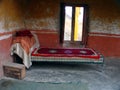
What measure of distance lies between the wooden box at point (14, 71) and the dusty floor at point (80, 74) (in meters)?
0.20

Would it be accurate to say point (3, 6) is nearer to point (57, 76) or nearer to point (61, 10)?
point (57, 76)

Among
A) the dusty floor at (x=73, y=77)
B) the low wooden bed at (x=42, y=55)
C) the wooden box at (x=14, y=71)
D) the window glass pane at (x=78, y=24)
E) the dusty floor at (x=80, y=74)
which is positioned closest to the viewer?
the dusty floor at (x=73, y=77)

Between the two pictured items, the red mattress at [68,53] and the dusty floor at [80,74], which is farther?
the red mattress at [68,53]

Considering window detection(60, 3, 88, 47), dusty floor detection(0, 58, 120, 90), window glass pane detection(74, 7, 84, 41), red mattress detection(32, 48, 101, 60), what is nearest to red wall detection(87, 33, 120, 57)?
window detection(60, 3, 88, 47)

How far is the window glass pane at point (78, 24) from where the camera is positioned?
802 cm

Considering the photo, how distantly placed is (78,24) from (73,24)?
0.28 m

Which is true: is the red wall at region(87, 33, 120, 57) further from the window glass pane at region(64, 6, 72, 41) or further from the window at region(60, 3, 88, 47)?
the window glass pane at region(64, 6, 72, 41)

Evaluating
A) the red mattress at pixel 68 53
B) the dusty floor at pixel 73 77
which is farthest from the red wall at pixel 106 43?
the red mattress at pixel 68 53

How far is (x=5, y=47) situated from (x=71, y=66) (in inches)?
84.6

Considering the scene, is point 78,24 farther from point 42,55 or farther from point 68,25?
point 42,55

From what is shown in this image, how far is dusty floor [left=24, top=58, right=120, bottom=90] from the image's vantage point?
5286mm

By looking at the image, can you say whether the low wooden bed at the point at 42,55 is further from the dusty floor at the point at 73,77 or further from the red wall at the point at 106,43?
the red wall at the point at 106,43

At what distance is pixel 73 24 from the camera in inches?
316

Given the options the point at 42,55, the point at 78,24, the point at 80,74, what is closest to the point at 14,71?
the point at 42,55
